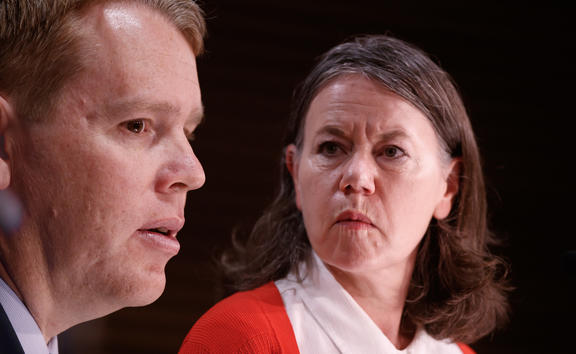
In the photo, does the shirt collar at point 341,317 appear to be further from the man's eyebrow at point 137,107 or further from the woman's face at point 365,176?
the man's eyebrow at point 137,107

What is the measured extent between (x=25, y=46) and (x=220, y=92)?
8.25 feet

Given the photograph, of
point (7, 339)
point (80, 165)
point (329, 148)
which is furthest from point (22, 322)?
point (329, 148)

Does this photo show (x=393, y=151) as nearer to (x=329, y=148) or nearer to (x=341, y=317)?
(x=329, y=148)

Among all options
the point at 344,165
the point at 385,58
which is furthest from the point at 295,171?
the point at 385,58

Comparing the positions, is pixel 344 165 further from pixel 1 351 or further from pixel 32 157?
pixel 1 351

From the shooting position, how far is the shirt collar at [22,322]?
115 centimetres

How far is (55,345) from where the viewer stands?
130 centimetres

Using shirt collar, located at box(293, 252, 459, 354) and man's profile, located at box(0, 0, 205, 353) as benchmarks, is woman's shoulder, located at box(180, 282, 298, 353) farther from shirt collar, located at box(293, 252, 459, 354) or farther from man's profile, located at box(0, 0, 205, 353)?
man's profile, located at box(0, 0, 205, 353)

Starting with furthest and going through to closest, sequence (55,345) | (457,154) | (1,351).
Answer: (457,154) < (55,345) < (1,351)

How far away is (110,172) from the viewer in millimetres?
1202

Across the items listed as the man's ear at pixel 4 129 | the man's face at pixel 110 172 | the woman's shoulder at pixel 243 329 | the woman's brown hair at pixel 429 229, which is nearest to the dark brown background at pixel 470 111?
the woman's brown hair at pixel 429 229

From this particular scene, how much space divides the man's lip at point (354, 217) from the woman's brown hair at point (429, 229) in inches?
12.0

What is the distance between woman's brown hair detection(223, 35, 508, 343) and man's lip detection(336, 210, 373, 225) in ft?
1.00

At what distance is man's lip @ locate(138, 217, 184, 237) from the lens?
1.26m
